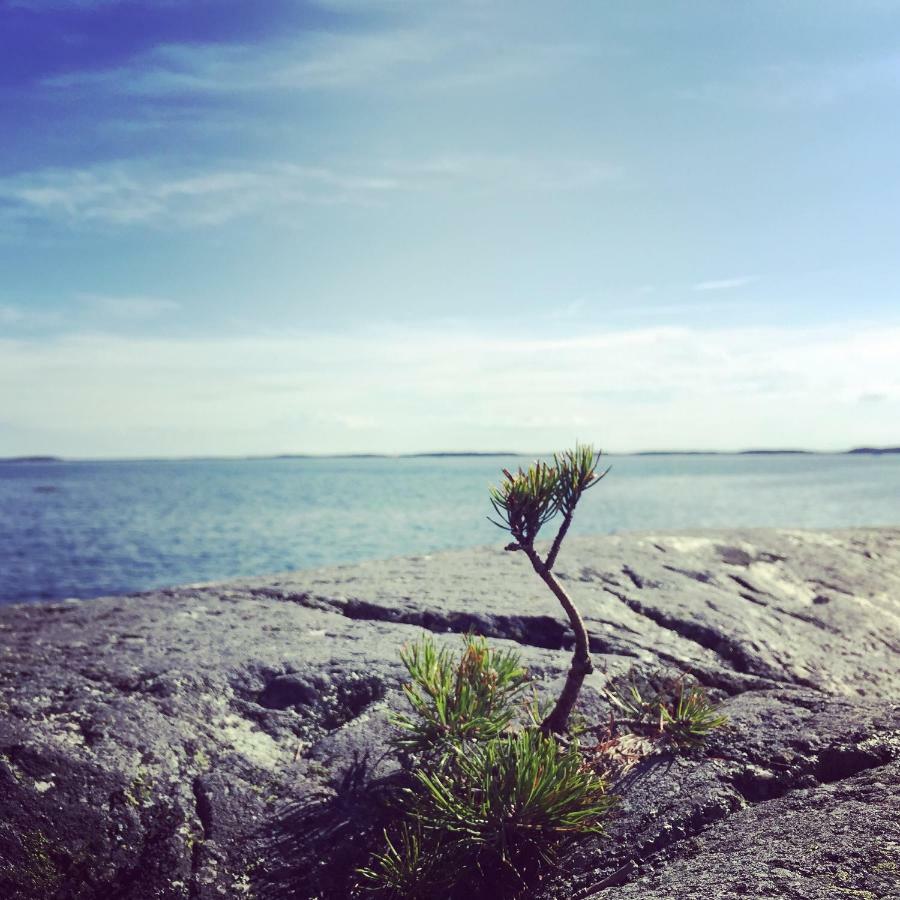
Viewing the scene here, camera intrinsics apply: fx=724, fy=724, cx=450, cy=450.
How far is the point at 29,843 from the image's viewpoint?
291cm

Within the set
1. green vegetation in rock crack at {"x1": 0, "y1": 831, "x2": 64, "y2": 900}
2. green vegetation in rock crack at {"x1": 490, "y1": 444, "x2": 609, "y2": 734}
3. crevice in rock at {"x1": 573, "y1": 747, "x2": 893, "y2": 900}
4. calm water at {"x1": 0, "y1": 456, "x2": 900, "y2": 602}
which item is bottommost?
calm water at {"x1": 0, "y1": 456, "x2": 900, "y2": 602}

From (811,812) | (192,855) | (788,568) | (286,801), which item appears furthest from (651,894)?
(788,568)

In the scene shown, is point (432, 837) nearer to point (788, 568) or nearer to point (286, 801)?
point (286, 801)

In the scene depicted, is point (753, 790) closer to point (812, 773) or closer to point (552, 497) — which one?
point (812, 773)

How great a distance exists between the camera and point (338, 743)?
359 centimetres

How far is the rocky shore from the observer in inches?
111

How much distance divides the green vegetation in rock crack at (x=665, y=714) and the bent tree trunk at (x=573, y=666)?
0.28m

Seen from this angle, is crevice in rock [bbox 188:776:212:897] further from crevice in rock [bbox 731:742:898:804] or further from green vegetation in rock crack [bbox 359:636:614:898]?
crevice in rock [bbox 731:742:898:804]

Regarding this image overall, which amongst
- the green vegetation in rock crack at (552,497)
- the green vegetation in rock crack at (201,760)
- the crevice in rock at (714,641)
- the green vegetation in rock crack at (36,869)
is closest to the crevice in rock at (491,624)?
the crevice in rock at (714,641)

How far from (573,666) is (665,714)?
50 centimetres

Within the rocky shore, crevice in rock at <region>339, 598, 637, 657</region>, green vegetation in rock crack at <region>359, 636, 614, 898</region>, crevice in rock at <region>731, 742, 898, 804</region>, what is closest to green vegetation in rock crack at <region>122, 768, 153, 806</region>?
the rocky shore

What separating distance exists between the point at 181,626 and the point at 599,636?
2.68 metres

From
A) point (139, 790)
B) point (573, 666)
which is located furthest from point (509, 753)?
point (139, 790)

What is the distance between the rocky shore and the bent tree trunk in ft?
1.41
